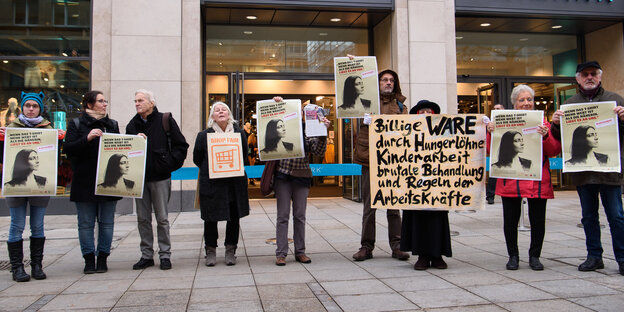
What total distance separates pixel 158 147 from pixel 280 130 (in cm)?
144

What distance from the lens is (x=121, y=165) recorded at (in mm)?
5477

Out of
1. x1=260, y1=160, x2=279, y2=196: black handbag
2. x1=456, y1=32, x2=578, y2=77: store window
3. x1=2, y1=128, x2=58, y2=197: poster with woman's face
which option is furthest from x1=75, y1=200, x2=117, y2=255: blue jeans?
x1=456, y1=32, x2=578, y2=77: store window

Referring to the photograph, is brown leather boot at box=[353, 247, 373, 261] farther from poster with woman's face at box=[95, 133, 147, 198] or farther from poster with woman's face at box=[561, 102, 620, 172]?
poster with woman's face at box=[95, 133, 147, 198]

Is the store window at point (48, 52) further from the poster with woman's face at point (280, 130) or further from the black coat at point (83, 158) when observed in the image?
the poster with woman's face at point (280, 130)

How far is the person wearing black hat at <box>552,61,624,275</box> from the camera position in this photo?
507 centimetres

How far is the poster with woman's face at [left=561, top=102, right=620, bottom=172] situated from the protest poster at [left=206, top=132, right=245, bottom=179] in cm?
357

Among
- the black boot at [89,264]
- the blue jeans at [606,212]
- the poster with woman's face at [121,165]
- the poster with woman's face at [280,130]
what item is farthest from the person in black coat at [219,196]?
the blue jeans at [606,212]

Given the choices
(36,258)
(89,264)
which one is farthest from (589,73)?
(36,258)

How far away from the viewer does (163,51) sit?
10570mm

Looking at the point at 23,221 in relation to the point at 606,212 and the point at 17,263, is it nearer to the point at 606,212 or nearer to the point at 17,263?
the point at 17,263

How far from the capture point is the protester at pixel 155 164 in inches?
224

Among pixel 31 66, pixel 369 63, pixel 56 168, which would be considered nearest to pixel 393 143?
pixel 369 63

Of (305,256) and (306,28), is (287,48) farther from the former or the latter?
(305,256)

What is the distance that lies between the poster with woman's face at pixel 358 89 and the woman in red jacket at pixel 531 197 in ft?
4.40
